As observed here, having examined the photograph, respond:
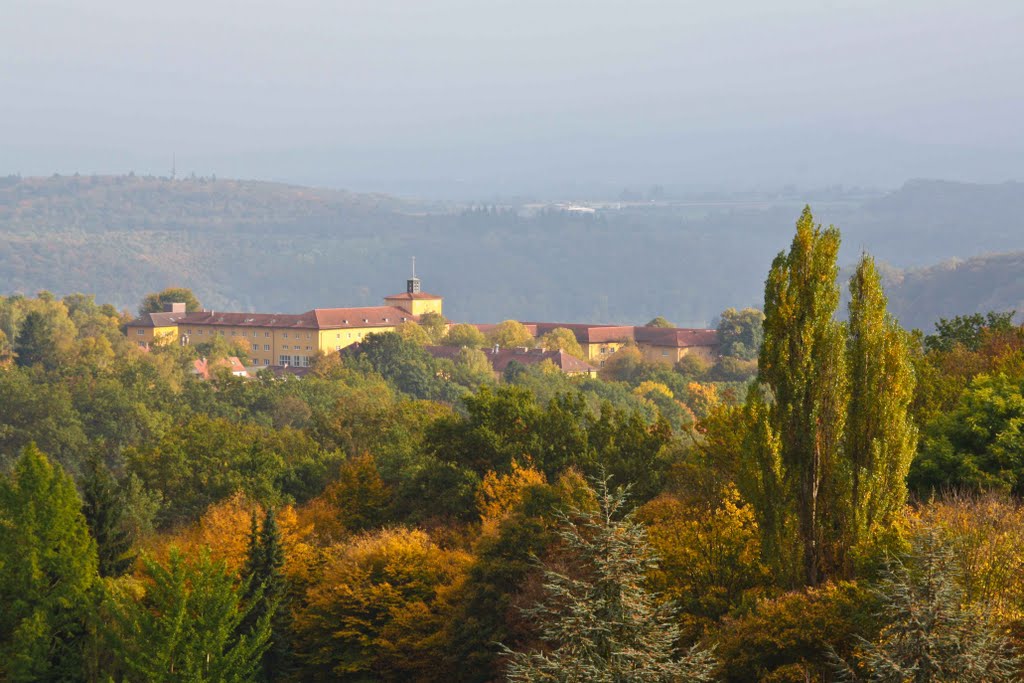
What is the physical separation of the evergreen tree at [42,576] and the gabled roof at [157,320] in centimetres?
14616

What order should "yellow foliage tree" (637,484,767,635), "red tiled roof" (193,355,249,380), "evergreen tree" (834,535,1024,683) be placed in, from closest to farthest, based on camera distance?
Answer: "evergreen tree" (834,535,1024,683)
"yellow foliage tree" (637,484,767,635)
"red tiled roof" (193,355,249,380)

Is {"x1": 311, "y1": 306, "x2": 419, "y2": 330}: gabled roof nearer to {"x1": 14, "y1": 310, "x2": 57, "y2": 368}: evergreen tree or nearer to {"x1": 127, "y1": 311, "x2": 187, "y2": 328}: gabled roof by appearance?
{"x1": 127, "y1": 311, "x2": 187, "y2": 328}: gabled roof

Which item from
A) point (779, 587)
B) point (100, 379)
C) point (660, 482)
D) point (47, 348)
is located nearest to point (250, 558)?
point (660, 482)

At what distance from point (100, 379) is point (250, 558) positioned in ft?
246

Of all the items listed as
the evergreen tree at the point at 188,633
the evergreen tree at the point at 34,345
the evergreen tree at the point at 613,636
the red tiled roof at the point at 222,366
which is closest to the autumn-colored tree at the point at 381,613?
the evergreen tree at the point at 188,633

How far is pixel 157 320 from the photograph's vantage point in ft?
632

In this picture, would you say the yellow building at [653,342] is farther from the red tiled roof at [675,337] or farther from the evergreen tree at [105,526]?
the evergreen tree at [105,526]

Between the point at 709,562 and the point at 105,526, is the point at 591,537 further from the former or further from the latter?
the point at 105,526

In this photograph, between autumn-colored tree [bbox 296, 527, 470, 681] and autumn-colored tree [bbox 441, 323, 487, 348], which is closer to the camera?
autumn-colored tree [bbox 296, 527, 470, 681]

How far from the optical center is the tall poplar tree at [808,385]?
27.6m

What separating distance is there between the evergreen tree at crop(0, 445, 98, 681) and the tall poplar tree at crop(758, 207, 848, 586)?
70.6 ft

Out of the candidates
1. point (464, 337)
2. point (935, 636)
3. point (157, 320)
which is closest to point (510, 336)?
point (464, 337)

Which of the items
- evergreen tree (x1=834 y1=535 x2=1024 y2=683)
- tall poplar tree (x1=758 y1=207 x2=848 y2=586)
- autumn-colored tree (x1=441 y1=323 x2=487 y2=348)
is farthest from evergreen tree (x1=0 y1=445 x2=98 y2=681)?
autumn-colored tree (x1=441 y1=323 x2=487 y2=348)

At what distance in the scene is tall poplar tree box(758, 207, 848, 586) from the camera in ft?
90.4
